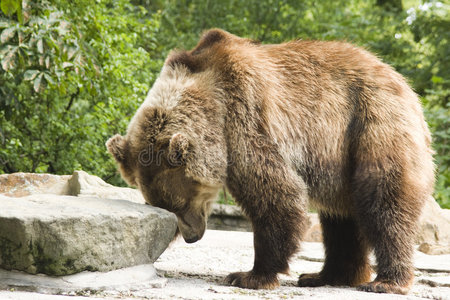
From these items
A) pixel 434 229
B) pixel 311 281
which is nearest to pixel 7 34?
pixel 311 281

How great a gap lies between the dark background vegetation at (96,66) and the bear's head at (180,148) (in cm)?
114

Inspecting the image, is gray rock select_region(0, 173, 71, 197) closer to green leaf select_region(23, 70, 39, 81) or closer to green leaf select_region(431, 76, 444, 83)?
green leaf select_region(23, 70, 39, 81)

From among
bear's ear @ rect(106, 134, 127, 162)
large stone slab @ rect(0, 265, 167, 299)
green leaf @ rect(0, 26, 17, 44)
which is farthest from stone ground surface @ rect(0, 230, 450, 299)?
green leaf @ rect(0, 26, 17, 44)

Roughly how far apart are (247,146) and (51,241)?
1.40 meters

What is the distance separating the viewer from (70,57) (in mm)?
4773

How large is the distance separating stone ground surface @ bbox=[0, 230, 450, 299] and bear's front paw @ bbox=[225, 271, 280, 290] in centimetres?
6

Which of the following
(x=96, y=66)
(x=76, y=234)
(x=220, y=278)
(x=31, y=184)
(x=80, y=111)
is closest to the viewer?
(x=76, y=234)

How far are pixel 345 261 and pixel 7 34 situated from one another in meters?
3.14

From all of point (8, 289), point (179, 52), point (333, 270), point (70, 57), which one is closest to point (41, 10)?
point (70, 57)

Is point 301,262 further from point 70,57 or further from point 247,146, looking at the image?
point 70,57

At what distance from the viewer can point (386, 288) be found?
3.61m

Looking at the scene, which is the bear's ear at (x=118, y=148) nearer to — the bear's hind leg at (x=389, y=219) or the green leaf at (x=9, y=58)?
the green leaf at (x=9, y=58)

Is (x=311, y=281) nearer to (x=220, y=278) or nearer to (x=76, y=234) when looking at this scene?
(x=220, y=278)

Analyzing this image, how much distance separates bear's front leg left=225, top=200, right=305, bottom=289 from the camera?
370 cm
